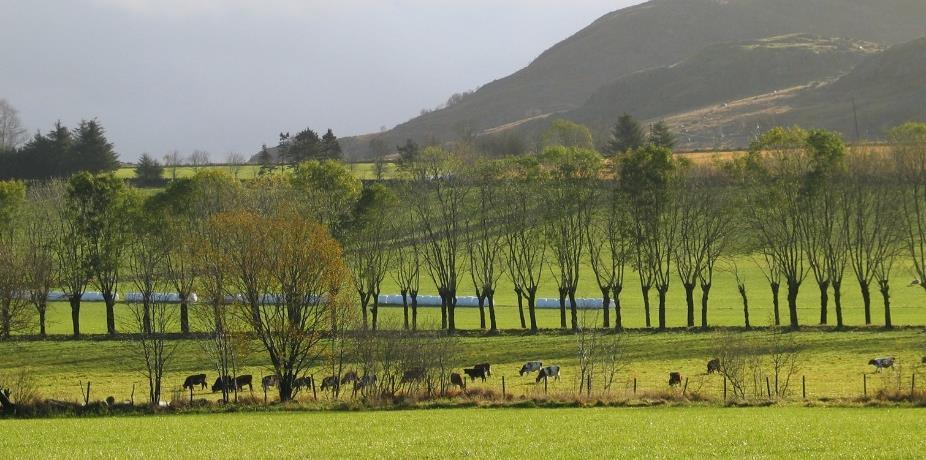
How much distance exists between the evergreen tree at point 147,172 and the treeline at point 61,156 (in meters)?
3.53

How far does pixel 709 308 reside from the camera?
315 ft

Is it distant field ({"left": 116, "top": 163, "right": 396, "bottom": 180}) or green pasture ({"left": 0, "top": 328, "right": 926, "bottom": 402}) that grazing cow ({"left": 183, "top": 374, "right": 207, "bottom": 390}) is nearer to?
green pasture ({"left": 0, "top": 328, "right": 926, "bottom": 402})

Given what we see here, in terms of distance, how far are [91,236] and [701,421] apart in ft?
208

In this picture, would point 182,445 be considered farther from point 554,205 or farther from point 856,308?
point 856,308

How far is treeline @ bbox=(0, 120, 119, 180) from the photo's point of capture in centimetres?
14412

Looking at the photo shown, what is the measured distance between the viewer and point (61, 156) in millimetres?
144500

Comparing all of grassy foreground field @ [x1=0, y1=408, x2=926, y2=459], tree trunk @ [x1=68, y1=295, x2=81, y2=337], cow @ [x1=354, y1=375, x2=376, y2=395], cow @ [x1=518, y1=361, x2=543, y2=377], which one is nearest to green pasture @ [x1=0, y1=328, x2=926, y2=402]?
cow @ [x1=518, y1=361, x2=543, y2=377]

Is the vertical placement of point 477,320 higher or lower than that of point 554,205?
lower

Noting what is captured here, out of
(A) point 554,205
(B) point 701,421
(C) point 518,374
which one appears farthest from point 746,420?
(A) point 554,205

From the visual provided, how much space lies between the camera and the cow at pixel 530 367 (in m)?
59.9

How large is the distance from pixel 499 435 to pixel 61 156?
125304 millimetres

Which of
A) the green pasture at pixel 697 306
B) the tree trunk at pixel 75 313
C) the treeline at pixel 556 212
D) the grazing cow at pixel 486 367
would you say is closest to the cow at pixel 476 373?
the grazing cow at pixel 486 367

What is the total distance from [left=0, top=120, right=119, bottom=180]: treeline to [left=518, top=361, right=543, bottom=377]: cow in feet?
329

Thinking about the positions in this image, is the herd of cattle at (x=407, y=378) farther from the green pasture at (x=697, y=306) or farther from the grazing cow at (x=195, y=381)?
the green pasture at (x=697, y=306)
